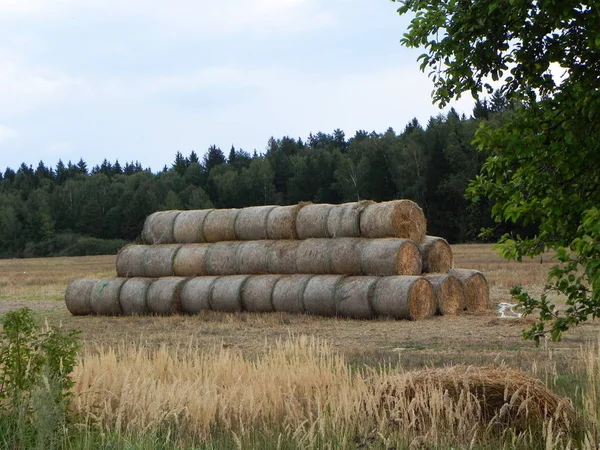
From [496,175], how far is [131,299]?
14909mm

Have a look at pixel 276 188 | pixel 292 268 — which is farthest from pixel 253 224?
pixel 276 188

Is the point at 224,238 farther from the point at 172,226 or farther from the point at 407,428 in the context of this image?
the point at 407,428

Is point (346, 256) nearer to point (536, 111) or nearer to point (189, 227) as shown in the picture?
point (189, 227)

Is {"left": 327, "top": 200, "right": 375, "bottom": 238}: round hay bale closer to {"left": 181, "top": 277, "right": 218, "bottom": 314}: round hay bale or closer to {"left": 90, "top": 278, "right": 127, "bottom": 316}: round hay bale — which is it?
{"left": 181, "top": 277, "right": 218, "bottom": 314}: round hay bale

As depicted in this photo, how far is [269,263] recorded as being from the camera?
67.5 ft

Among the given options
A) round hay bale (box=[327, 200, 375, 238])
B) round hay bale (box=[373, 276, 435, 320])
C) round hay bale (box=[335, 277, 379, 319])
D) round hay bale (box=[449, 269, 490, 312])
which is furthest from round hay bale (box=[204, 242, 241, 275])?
round hay bale (box=[449, 269, 490, 312])

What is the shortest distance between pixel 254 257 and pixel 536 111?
→ 44.0 feet

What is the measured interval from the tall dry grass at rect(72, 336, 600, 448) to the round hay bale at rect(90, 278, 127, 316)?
13.0 metres

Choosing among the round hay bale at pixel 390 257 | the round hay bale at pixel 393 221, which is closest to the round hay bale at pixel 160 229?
the round hay bale at pixel 393 221

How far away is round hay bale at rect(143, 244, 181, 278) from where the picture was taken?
21984mm

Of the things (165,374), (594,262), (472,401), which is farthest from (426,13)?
(165,374)

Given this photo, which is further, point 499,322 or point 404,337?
point 499,322

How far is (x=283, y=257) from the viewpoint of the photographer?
20.4 m

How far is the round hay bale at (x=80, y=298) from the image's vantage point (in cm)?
2203
